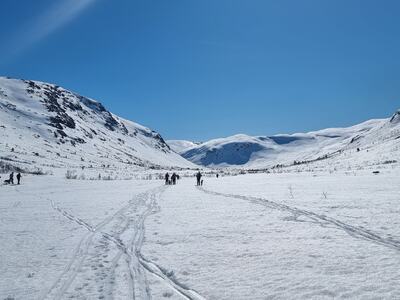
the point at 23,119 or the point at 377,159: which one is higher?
the point at 23,119

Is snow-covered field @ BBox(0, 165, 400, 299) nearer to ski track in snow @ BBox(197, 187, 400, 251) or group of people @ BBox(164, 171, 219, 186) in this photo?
ski track in snow @ BBox(197, 187, 400, 251)

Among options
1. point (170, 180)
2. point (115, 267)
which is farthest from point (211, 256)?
point (170, 180)

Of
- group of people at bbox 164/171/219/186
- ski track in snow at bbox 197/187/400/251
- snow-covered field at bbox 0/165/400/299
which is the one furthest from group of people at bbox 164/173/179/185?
snow-covered field at bbox 0/165/400/299

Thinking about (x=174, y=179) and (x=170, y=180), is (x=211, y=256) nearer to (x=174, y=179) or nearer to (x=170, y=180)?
(x=174, y=179)

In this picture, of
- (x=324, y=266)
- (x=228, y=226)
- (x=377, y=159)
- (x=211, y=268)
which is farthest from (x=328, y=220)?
(x=377, y=159)

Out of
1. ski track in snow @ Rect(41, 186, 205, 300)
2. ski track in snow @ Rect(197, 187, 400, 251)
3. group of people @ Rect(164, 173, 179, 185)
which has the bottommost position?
ski track in snow @ Rect(41, 186, 205, 300)

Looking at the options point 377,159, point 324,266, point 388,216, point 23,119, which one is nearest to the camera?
point 324,266

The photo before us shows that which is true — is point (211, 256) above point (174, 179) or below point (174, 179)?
below

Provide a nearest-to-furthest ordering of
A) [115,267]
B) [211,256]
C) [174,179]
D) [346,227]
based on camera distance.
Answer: [115,267] → [211,256] → [346,227] → [174,179]

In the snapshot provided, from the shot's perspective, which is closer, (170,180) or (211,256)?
(211,256)

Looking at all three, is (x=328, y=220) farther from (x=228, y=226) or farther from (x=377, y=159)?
(x=377, y=159)

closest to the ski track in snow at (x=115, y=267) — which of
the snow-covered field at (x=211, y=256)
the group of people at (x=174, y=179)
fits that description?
the snow-covered field at (x=211, y=256)

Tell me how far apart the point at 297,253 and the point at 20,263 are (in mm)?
6999

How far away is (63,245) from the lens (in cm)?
1113
